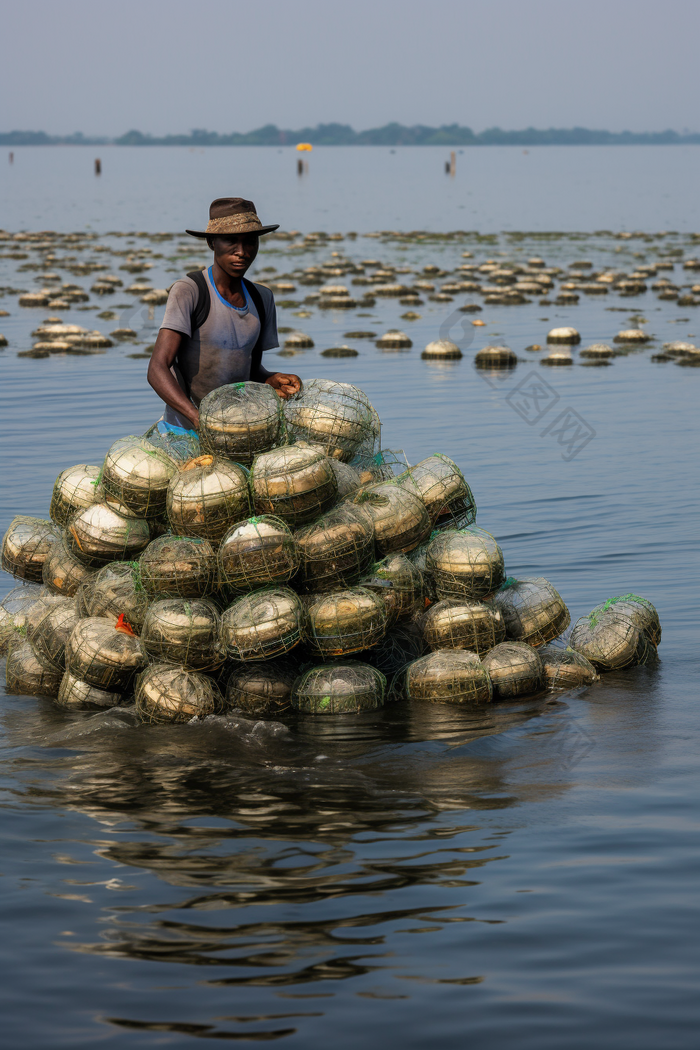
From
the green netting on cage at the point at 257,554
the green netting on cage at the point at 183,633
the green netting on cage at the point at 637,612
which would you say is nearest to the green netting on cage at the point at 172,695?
the green netting on cage at the point at 183,633

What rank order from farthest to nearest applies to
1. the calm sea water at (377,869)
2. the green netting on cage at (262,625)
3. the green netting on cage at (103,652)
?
1. the green netting on cage at (103,652)
2. the green netting on cage at (262,625)
3. the calm sea water at (377,869)

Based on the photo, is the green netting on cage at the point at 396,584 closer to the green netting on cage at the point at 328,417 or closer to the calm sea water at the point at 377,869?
the calm sea water at the point at 377,869

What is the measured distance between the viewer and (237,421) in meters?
8.68

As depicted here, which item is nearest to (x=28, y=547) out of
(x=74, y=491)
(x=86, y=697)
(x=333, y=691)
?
(x=74, y=491)

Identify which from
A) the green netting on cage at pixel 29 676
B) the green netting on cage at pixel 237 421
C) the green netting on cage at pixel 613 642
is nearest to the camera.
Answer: the green netting on cage at pixel 237 421

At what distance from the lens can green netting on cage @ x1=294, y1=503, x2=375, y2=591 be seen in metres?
8.56

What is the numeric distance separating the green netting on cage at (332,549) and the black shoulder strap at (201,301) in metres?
1.67

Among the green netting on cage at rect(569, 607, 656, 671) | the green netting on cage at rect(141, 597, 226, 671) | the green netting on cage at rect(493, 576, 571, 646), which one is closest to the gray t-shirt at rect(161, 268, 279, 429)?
the green netting on cage at rect(141, 597, 226, 671)

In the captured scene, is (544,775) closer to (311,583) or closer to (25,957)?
(311,583)

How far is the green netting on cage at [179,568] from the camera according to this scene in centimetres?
850

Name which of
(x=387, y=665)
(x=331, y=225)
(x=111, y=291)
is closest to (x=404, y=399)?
(x=387, y=665)

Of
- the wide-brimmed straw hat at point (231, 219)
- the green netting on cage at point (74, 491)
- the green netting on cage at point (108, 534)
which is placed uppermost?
the wide-brimmed straw hat at point (231, 219)

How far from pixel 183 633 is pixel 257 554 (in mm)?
749

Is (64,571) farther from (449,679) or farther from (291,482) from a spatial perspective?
(449,679)
